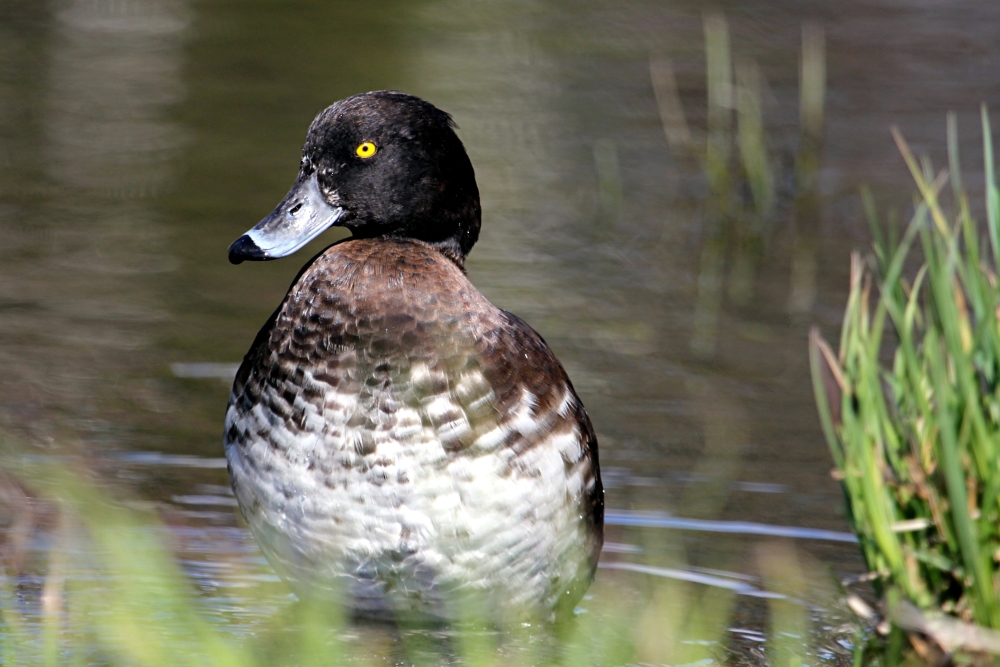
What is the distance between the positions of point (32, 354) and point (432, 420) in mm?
2726

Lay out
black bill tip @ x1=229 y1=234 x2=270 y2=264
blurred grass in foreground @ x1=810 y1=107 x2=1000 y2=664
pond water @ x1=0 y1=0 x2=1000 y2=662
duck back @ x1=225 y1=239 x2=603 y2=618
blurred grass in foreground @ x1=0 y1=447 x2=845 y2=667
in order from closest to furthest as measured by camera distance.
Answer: blurred grass in foreground @ x1=0 y1=447 x2=845 y2=667 < blurred grass in foreground @ x1=810 y1=107 x2=1000 y2=664 < duck back @ x1=225 y1=239 x2=603 y2=618 < black bill tip @ x1=229 y1=234 x2=270 y2=264 < pond water @ x1=0 y1=0 x2=1000 y2=662

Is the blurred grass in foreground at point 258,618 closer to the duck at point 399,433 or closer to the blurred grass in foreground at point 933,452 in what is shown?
the duck at point 399,433

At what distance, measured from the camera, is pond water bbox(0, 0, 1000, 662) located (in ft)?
14.5

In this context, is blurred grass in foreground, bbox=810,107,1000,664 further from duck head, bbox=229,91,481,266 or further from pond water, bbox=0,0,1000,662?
duck head, bbox=229,91,481,266

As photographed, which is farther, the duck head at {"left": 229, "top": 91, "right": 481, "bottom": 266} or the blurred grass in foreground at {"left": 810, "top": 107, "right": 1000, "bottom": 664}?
the duck head at {"left": 229, "top": 91, "right": 481, "bottom": 266}

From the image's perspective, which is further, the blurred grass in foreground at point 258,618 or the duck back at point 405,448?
the duck back at point 405,448

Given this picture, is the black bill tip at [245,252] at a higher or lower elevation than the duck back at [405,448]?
higher

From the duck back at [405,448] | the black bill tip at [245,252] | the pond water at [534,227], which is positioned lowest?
the pond water at [534,227]

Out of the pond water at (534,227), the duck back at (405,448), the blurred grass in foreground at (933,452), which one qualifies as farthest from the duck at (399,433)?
the blurred grass in foreground at (933,452)

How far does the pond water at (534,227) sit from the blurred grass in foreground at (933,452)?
0.67 m

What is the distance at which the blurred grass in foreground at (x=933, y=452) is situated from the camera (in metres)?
2.65

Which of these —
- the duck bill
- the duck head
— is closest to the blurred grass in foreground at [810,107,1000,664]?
the duck head

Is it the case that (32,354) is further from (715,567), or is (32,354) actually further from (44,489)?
(715,567)

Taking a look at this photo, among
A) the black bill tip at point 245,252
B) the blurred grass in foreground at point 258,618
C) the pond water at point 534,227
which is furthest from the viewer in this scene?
the pond water at point 534,227
